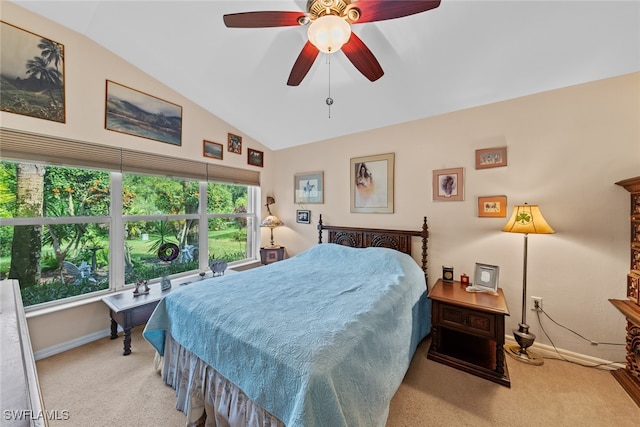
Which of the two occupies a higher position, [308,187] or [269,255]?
[308,187]

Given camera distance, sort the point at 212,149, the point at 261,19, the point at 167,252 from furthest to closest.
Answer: the point at 212,149
the point at 167,252
the point at 261,19

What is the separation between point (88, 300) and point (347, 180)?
3.28 metres

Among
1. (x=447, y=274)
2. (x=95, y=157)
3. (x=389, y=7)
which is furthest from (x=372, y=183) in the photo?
(x=95, y=157)

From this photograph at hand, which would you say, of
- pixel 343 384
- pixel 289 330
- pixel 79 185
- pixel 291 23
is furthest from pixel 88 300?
pixel 291 23

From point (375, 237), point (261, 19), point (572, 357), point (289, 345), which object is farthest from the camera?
point (375, 237)

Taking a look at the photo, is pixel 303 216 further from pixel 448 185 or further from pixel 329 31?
pixel 329 31

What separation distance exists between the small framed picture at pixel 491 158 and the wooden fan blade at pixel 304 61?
Answer: 1966mm

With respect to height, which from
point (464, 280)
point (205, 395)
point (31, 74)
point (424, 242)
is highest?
point (31, 74)

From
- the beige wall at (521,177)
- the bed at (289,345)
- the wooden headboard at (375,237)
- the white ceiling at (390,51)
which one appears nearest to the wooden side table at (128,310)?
the beige wall at (521,177)

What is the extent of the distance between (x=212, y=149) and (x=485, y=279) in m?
3.72

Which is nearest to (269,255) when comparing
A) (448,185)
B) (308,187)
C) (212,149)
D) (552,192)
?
(308,187)

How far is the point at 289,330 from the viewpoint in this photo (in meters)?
1.31

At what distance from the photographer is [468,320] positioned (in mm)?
2027

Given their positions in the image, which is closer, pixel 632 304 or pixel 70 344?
pixel 632 304
